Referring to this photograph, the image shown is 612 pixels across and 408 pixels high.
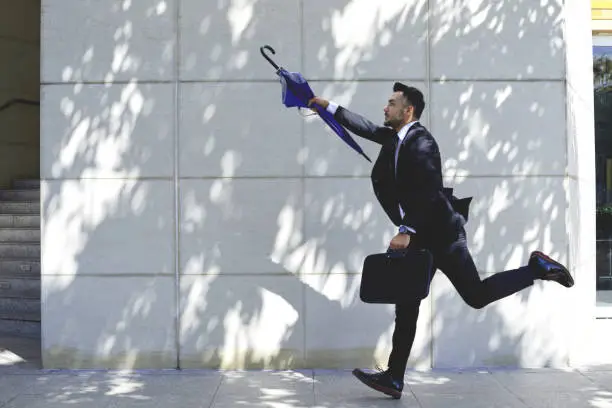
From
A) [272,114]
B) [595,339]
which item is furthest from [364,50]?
[595,339]

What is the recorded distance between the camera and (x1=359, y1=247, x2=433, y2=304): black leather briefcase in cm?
548

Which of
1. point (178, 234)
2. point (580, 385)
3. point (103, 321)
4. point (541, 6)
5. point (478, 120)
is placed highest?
point (541, 6)

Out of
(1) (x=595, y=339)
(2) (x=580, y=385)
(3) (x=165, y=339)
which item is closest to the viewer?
(2) (x=580, y=385)

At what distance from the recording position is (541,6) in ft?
23.0

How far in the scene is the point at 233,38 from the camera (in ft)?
23.0

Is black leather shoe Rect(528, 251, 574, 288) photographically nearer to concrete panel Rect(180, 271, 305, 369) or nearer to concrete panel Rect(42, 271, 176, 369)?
concrete panel Rect(180, 271, 305, 369)

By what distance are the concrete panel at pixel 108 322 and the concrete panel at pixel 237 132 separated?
1.18 m

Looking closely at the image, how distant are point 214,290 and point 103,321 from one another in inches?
42.2

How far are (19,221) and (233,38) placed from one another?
5123mm

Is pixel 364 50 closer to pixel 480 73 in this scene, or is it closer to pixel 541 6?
pixel 480 73

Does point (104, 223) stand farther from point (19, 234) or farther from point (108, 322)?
point (19, 234)

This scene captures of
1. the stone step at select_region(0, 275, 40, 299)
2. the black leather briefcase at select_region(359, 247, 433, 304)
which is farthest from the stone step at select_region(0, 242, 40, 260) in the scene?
the black leather briefcase at select_region(359, 247, 433, 304)

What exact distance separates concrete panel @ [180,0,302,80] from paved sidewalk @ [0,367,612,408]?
108 inches

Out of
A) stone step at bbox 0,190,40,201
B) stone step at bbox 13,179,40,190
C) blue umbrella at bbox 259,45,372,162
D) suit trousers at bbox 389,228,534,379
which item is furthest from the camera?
stone step at bbox 13,179,40,190
